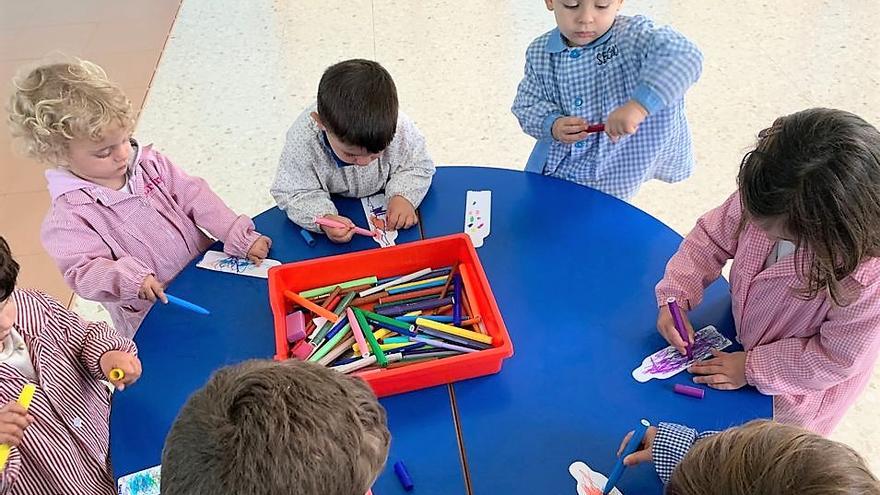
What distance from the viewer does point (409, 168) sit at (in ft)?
5.24

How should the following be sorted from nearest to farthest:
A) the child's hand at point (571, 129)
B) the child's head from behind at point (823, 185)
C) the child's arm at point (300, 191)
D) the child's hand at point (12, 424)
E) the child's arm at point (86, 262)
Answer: the child's head from behind at point (823, 185)
the child's hand at point (12, 424)
the child's arm at point (86, 262)
the child's arm at point (300, 191)
the child's hand at point (571, 129)

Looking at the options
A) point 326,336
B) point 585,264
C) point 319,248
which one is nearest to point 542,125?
point 585,264

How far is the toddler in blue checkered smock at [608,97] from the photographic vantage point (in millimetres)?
1509

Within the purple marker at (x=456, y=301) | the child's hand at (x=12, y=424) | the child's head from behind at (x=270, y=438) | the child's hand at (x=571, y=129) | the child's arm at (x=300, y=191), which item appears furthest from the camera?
the child's hand at (x=571, y=129)

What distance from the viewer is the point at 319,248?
147 centimetres

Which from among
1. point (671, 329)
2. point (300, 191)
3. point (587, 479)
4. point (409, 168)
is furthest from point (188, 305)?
point (671, 329)

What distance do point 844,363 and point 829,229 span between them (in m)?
0.29

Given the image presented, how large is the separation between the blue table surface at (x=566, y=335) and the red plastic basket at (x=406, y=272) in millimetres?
55

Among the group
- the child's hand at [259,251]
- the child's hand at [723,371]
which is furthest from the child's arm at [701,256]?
the child's hand at [259,251]

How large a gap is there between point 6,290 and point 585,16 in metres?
1.28

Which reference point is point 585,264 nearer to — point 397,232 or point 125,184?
point 397,232

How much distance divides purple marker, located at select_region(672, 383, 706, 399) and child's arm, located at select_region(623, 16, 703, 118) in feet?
2.20

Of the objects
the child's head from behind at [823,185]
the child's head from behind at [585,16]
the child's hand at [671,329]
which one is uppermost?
the child's head from behind at [585,16]

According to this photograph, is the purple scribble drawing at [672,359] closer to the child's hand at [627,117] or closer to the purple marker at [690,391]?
the purple marker at [690,391]
